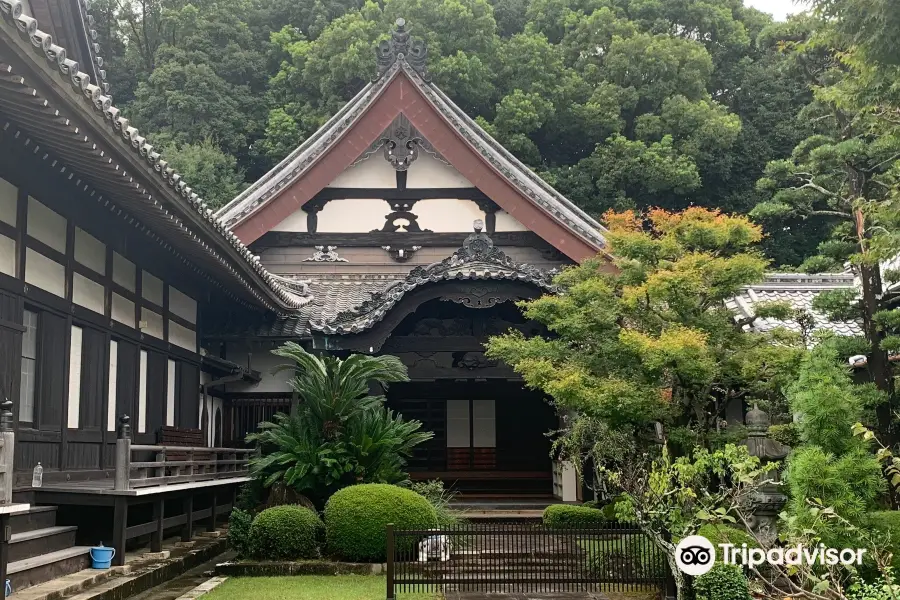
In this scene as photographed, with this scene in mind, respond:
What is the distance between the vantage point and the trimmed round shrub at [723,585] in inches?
337

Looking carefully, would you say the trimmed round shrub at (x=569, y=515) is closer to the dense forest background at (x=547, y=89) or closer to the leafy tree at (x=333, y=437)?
the leafy tree at (x=333, y=437)

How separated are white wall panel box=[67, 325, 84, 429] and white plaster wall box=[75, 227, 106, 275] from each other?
932mm

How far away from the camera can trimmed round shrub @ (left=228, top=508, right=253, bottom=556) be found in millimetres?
12320

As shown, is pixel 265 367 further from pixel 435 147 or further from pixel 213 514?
pixel 435 147

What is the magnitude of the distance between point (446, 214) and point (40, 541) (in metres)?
11.9

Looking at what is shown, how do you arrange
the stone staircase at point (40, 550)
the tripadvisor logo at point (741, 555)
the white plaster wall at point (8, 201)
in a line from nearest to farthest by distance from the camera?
the tripadvisor logo at point (741, 555) < the stone staircase at point (40, 550) < the white plaster wall at point (8, 201)

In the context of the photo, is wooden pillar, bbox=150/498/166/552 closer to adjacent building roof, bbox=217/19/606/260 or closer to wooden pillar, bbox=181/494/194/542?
wooden pillar, bbox=181/494/194/542

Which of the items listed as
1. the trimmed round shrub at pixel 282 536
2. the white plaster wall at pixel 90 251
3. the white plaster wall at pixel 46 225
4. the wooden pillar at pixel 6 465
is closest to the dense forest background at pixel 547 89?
the white plaster wall at pixel 90 251

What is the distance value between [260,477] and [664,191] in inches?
981

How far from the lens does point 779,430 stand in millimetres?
10938

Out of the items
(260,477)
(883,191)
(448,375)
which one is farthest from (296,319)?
(883,191)

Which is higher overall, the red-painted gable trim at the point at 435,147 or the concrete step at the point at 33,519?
the red-painted gable trim at the point at 435,147

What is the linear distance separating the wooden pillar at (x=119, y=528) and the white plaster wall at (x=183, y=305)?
5.76 m

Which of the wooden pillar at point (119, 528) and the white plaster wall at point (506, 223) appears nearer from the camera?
the wooden pillar at point (119, 528)
